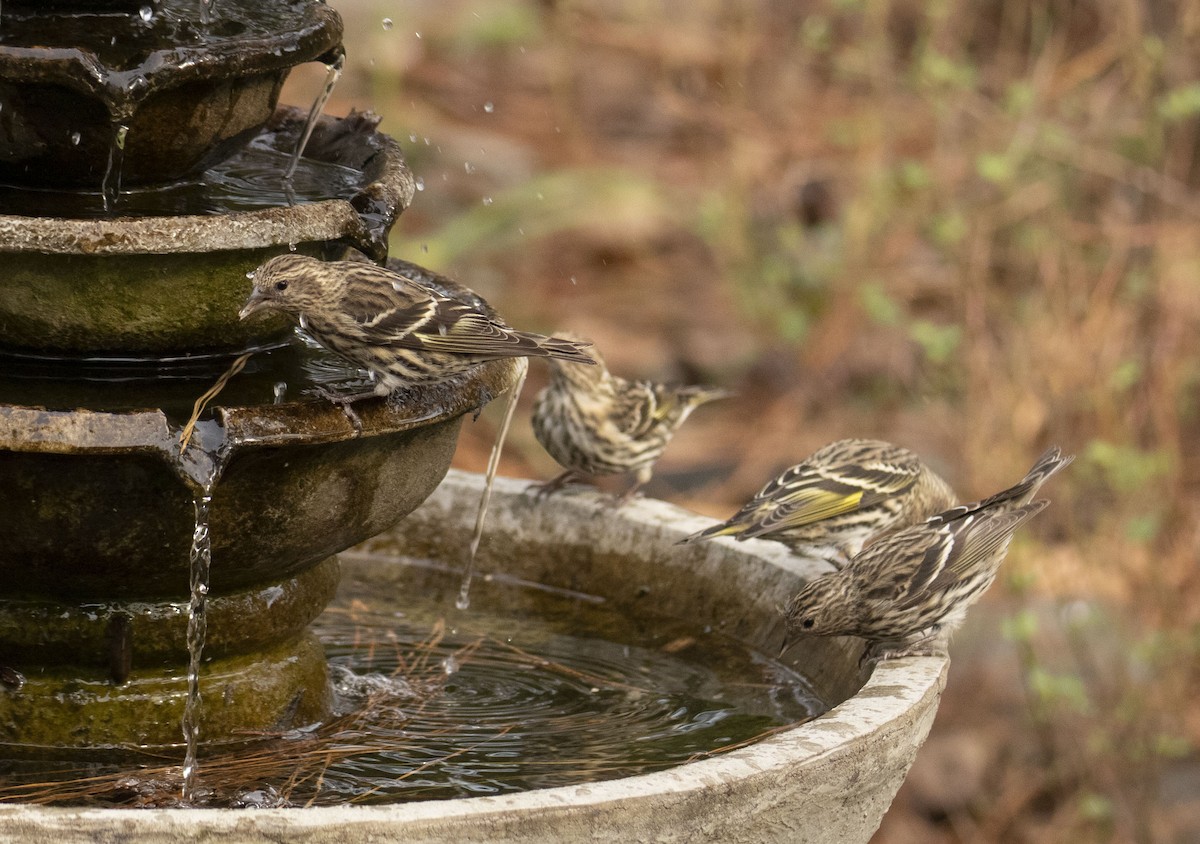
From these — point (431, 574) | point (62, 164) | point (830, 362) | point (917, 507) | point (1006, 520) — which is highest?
point (62, 164)

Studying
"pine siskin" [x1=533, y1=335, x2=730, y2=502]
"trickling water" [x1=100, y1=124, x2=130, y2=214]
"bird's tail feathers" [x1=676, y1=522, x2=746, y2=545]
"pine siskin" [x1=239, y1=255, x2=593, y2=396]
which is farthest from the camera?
"pine siskin" [x1=533, y1=335, x2=730, y2=502]

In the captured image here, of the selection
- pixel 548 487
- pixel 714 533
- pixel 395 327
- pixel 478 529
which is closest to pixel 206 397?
pixel 395 327

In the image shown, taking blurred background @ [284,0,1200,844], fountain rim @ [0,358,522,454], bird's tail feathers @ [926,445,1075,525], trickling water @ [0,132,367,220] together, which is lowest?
blurred background @ [284,0,1200,844]

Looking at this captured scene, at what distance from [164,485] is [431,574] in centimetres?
210

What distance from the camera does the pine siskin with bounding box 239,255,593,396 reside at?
4.48 meters

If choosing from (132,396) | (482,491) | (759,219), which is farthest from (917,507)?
(759,219)

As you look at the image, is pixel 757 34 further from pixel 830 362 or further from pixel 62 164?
pixel 62 164

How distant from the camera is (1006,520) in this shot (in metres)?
5.26

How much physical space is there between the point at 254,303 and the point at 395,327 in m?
0.45

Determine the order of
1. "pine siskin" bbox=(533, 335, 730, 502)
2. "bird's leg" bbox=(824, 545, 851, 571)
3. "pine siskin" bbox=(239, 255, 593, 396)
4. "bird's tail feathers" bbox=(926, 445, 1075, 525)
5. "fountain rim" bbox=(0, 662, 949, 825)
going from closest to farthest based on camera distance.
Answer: "fountain rim" bbox=(0, 662, 949, 825), "pine siskin" bbox=(239, 255, 593, 396), "bird's tail feathers" bbox=(926, 445, 1075, 525), "bird's leg" bbox=(824, 545, 851, 571), "pine siskin" bbox=(533, 335, 730, 502)

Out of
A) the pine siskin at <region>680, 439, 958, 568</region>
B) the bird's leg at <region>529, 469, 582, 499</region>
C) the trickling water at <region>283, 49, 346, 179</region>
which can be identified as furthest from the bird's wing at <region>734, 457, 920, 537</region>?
the trickling water at <region>283, 49, 346, 179</region>

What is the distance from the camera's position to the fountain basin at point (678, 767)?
3141 millimetres

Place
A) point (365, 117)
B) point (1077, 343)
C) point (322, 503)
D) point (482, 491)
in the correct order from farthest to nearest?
point (1077, 343) → point (482, 491) → point (365, 117) → point (322, 503)

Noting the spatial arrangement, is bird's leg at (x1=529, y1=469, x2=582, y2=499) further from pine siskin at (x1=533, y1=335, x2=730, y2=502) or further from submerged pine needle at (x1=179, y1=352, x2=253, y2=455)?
submerged pine needle at (x1=179, y1=352, x2=253, y2=455)
